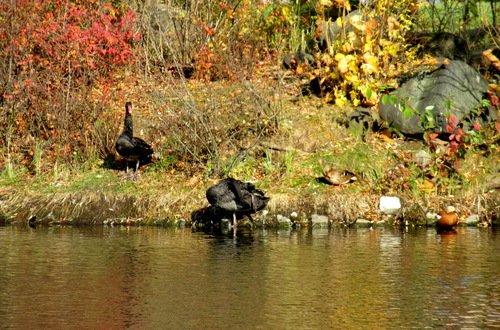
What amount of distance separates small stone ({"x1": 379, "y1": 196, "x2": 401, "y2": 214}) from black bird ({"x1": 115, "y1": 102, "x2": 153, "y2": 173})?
15.5 feet

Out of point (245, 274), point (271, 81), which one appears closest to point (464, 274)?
point (245, 274)

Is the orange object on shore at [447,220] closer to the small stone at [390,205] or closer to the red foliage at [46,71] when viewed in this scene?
the small stone at [390,205]

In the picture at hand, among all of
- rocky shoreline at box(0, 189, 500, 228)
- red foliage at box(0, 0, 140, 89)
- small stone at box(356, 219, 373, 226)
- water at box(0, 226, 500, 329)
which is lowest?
water at box(0, 226, 500, 329)

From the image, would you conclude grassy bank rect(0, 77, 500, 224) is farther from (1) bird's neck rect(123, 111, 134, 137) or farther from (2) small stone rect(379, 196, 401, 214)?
(1) bird's neck rect(123, 111, 134, 137)

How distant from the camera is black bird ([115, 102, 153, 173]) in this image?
1833 cm

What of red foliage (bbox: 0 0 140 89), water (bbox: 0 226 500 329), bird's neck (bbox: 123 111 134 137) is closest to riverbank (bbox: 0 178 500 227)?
water (bbox: 0 226 500 329)

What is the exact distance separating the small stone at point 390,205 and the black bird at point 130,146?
4.72 metres

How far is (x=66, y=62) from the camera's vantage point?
69.2 ft

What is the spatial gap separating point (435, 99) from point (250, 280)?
982 cm

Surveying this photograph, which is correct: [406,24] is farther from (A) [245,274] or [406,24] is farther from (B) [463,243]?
(A) [245,274]

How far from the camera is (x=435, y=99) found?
19.8m

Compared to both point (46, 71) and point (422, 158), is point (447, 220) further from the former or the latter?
point (46, 71)

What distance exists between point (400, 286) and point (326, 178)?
7306 millimetres

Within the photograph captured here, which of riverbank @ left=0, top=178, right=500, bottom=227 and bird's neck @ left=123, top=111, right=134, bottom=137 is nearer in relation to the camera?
riverbank @ left=0, top=178, right=500, bottom=227
